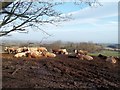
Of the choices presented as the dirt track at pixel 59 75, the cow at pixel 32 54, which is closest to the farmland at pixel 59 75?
the dirt track at pixel 59 75

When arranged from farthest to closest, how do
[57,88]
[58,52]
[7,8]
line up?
1. [58,52]
2. [57,88]
3. [7,8]

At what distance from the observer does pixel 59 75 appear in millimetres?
9703

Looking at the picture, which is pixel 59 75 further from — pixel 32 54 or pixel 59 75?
pixel 32 54

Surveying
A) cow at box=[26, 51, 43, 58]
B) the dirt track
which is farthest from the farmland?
cow at box=[26, 51, 43, 58]

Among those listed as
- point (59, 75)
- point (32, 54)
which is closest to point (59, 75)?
point (59, 75)

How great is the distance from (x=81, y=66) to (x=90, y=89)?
3.32 metres

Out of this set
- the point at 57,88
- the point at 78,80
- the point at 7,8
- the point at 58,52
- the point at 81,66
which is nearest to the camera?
the point at 7,8

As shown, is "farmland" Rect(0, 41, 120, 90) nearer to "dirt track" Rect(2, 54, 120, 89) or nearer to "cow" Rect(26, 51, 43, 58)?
"dirt track" Rect(2, 54, 120, 89)

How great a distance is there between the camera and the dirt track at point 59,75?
8.50m

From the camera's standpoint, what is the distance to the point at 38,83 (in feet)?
27.8

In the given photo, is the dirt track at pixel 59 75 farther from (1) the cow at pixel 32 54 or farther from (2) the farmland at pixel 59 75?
(1) the cow at pixel 32 54

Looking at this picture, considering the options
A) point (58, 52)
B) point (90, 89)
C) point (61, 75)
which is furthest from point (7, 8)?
point (58, 52)

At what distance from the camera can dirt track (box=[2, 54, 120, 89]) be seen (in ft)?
27.9

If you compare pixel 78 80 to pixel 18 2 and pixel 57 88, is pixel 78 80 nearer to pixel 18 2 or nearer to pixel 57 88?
pixel 57 88
